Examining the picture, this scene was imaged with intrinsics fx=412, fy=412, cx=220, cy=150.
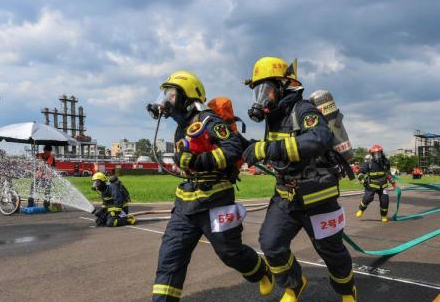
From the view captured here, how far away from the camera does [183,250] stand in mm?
Result: 3291

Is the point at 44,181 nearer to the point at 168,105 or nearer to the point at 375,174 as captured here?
the point at 375,174

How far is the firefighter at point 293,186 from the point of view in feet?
10.6

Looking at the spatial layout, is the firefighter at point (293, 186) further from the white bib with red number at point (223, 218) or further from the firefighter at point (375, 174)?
the firefighter at point (375, 174)

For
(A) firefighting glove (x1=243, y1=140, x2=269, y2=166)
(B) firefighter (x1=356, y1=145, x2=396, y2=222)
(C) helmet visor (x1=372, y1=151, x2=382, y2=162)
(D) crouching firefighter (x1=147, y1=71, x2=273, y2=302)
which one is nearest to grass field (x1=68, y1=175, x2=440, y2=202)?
(B) firefighter (x1=356, y1=145, x2=396, y2=222)

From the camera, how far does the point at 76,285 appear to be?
450cm

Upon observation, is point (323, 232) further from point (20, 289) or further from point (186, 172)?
point (20, 289)

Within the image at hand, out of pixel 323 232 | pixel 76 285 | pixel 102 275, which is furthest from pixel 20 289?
pixel 323 232

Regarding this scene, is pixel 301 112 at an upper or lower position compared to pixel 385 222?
upper

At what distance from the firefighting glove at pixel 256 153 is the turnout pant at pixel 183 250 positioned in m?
0.55

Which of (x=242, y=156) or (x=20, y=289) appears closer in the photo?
(x=242, y=156)

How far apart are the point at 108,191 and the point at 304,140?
687 cm

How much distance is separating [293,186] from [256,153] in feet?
1.47

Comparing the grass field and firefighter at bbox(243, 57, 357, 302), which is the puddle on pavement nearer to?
the grass field

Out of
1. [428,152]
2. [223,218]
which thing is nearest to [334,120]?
[223,218]
